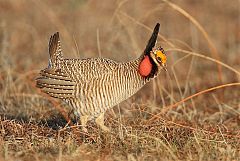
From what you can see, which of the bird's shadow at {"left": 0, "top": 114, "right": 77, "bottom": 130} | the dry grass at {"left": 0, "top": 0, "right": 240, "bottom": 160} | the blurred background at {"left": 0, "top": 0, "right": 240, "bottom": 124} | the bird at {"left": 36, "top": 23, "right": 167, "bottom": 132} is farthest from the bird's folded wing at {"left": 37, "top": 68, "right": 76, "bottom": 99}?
the blurred background at {"left": 0, "top": 0, "right": 240, "bottom": 124}

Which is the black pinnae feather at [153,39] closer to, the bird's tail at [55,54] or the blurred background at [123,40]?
the bird's tail at [55,54]

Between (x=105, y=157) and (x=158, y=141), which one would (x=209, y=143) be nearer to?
(x=158, y=141)

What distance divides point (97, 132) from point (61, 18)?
25.0 ft

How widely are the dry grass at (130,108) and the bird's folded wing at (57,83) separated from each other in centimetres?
29

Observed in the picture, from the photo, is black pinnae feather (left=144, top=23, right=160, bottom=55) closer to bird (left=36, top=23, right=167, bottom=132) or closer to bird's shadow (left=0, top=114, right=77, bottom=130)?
bird (left=36, top=23, right=167, bottom=132)

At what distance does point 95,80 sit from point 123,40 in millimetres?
3219

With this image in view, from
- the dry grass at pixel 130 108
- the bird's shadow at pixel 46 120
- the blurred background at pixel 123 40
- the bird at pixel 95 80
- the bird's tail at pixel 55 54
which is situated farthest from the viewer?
the blurred background at pixel 123 40

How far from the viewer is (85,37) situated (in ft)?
35.8

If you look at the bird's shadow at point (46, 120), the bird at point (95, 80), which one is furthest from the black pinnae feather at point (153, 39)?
the bird's shadow at point (46, 120)

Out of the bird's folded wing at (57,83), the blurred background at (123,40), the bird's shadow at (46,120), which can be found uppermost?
the blurred background at (123,40)

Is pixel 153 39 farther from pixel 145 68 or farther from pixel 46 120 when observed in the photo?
pixel 46 120

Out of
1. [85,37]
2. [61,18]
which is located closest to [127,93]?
[85,37]

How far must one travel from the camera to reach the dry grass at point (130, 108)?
4461 mm

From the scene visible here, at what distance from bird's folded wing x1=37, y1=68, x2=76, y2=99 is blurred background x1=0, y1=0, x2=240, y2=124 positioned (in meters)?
0.95
